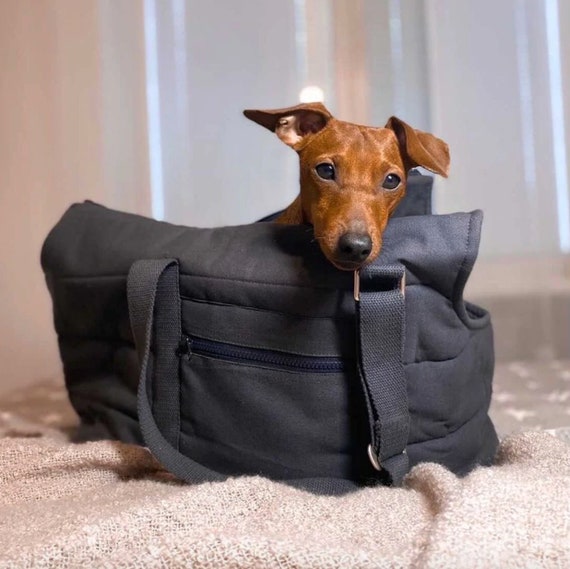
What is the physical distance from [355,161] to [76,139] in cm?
102

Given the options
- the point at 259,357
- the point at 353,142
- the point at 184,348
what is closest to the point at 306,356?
the point at 259,357

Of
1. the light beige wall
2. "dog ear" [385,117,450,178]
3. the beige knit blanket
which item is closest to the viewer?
the beige knit blanket

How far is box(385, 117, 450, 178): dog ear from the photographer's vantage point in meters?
0.84

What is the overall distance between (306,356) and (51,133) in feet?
3.65

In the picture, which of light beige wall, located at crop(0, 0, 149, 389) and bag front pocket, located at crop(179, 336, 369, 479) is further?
light beige wall, located at crop(0, 0, 149, 389)

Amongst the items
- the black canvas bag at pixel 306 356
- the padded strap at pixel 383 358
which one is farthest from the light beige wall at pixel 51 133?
the padded strap at pixel 383 358

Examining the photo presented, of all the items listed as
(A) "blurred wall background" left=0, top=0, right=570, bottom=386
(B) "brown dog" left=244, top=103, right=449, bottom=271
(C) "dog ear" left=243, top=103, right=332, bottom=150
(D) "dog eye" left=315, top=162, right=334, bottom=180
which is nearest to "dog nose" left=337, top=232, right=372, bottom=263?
A: (B) "brown dog" left=244, top=103, right=449, bottom=271

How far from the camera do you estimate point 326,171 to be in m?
0.85

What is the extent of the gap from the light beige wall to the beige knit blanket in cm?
89

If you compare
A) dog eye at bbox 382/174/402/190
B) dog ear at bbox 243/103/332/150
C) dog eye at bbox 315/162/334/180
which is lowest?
dog eye at bbox 382/174/402/190

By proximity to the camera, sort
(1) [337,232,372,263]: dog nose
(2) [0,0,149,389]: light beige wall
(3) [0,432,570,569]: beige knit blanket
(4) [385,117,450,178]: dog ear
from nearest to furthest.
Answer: (3) [0,432,570,569]: beige knit blanket, (1) [337,232,372,263]: dog nose, (4) [385,117,450,178]: dog ear, (2) [0,0,149,389]: light beige wall

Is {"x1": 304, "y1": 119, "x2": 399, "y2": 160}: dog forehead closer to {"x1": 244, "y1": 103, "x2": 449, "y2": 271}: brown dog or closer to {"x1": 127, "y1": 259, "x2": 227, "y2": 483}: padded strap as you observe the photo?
{"x1": 244, "y1": 103, "x2": 449, "y2": 271}: brown dog

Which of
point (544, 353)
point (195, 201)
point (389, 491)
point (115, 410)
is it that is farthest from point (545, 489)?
point (195, 201)

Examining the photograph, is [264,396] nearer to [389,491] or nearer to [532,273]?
[389,491]
